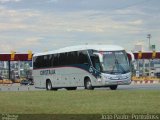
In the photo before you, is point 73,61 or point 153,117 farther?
point 73,61

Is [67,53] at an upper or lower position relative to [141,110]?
upper

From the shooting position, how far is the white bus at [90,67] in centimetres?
3444

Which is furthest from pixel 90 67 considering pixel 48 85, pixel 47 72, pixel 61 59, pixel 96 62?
pixel 48 85

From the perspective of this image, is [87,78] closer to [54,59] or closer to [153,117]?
[54,59]

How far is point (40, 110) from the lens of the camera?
1570 cm

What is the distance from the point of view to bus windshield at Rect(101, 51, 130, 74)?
34438 millimetres

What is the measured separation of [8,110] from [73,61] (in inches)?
838

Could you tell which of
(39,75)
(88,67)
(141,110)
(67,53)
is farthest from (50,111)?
(39,75)

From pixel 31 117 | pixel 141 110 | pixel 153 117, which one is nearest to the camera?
pixel 153 117

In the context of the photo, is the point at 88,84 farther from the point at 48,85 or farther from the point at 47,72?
the point at 48,85

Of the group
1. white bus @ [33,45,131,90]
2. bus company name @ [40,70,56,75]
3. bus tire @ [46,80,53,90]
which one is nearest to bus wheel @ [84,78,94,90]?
white bus @ [33,45,131,90]

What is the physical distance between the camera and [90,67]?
3497 cm

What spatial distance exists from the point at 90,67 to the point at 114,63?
65.4 inches

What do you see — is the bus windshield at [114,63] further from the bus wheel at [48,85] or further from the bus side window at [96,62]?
the bus wheel at [48,85]
